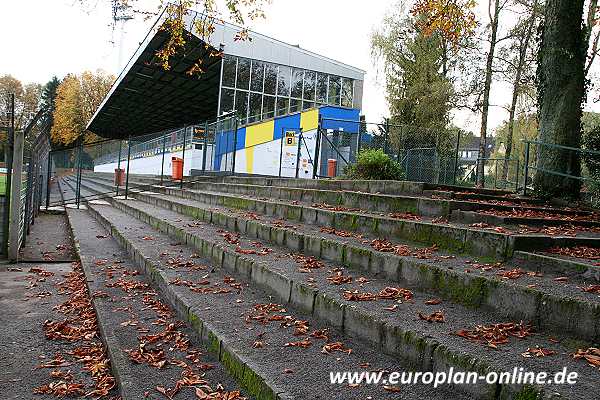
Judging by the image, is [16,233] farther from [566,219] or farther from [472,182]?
[472,182]

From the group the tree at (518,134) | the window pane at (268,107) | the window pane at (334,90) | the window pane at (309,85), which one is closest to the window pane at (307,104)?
the window pane at (309,85)

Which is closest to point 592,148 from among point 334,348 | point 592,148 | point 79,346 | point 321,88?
point 592,148

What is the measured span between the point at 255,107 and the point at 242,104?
83 cm

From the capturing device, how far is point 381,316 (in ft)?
10.1

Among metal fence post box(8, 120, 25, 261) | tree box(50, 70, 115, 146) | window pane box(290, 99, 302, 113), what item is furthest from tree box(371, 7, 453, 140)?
tree box(50, 70, 115, 146)

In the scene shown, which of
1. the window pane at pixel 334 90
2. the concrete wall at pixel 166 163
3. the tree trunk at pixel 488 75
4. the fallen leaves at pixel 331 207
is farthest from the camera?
the window pane at pixel 334 90

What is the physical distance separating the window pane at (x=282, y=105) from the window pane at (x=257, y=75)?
1.52 meters

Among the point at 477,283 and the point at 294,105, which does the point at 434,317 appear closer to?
the point at 477,283

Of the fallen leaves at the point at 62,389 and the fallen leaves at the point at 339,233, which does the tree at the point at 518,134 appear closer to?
the fallen leaves at the point at 339,233

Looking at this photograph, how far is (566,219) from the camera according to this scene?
5969 mm

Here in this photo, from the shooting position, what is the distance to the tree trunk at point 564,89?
28.2 feet

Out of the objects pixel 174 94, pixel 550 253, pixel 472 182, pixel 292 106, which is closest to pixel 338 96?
pixel 292 106

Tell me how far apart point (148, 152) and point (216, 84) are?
7372 mm

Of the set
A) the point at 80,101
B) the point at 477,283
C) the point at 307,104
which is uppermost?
the point at 80,101
